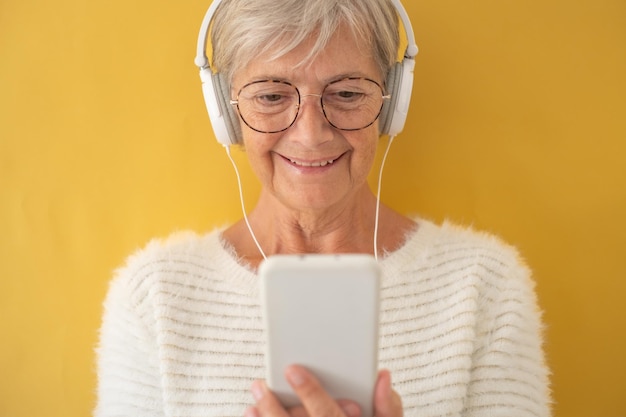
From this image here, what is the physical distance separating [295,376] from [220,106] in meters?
0.64

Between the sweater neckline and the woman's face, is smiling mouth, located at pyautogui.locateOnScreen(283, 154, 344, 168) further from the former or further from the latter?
the sweater neckline

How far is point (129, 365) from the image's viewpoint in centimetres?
128

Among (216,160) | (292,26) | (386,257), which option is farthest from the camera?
(216,160)

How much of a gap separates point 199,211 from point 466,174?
729mm

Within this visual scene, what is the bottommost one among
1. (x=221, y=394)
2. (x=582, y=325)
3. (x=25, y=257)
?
(x=221, y=394)

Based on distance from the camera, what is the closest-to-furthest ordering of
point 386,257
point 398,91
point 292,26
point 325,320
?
1. point 325,320
2. point 292,26
3. point 398,91
4. point 386,257

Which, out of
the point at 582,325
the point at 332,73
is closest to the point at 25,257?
the point at 332,73

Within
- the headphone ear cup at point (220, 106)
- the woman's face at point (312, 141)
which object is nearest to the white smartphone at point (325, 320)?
the woman's face at point (312, 141)

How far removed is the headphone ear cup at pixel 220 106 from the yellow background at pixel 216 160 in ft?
1.03

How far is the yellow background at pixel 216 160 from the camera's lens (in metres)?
1.49

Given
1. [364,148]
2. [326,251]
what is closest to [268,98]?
[364,148]

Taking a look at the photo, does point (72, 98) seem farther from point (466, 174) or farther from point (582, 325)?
point (582, 325)

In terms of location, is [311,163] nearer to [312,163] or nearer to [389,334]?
[312,163]

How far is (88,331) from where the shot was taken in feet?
5.20
